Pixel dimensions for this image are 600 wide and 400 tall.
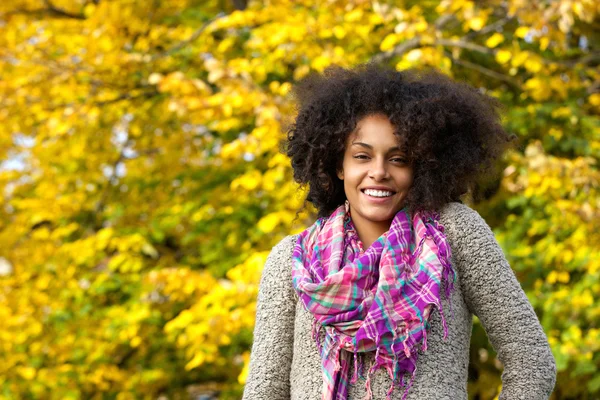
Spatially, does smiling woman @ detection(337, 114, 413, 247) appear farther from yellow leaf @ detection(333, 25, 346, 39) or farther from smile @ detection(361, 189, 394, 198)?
yellow leaf @ detection(333, 25, 346, 39)

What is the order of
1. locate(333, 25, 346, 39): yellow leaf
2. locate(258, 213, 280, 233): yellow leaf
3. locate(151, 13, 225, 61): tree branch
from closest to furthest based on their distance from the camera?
locate(333, 25, 346, 39): yellow leaf
locate(258, 213, 280, 233): yellow leaf
locate(151, 13, 225, 61): tree branch

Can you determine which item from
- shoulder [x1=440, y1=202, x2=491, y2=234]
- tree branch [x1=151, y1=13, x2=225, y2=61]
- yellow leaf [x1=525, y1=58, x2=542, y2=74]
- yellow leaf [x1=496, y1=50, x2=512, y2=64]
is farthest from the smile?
tree branch [x1=151, y1=13, x2=225, y2=61]

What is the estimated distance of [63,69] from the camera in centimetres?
552

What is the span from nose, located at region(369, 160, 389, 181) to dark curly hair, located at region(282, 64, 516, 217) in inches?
2.3

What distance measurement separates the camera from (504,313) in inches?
71.8

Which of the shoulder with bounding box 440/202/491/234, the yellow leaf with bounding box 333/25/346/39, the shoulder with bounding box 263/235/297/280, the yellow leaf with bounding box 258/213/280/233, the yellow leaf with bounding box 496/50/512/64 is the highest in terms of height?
the yellow leaf with bounding box 333/25/346/39

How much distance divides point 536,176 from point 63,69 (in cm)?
297

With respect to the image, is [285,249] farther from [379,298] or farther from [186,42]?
[186,42]

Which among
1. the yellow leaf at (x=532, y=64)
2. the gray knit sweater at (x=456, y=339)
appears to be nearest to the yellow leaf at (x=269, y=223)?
the yellow leaf at (x=532, y=64)

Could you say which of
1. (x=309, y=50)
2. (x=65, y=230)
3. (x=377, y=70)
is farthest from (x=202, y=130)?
(x=377, y=70)

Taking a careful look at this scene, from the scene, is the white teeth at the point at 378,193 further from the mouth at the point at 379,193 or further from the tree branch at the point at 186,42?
the tree branch at the point at 186,42

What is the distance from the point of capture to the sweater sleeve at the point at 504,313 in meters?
1.80

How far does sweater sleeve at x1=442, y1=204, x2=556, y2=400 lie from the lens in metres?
1.80

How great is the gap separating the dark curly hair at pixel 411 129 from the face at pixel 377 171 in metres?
0.02
